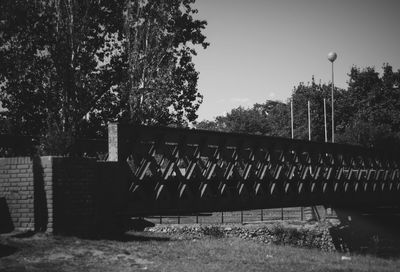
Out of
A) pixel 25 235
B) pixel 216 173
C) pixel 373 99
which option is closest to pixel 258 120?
pixel 373 99

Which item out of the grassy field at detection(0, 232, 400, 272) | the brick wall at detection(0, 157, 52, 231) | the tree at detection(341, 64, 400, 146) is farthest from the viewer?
the tree at detection(341, 64, 400, 146)

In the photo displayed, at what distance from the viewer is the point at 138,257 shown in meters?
7.68

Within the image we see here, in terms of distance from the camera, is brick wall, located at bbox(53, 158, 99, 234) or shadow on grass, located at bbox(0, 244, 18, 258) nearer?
shadow on grass, located at bbox(0, 244, 18, 258)

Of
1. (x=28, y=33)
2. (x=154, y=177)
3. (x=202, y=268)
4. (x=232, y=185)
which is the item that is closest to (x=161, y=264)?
(x=202, y=268)

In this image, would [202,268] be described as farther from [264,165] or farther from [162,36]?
[162,36]

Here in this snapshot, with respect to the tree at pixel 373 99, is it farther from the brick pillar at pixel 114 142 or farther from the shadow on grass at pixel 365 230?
the brick pillar at pixel 114 142

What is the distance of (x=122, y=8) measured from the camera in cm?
2928

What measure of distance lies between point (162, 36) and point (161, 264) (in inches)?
865

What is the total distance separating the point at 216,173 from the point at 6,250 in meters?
7.19

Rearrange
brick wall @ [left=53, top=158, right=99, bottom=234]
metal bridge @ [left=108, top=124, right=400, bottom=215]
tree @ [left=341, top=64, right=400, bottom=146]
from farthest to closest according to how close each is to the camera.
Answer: tree @ [left=341, top=64, right=400, bottom=146] → metal bridge @ [left=108, top=124, right=400, bottom=215] → brick wall @ [left=53, top=158, right=99, bottom=234]

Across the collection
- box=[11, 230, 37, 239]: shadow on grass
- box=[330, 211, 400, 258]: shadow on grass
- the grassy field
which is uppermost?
box=[11, 230, 37, 239]: shadow on grass

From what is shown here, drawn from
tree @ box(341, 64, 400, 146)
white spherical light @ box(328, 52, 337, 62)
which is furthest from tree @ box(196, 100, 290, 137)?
white spherical light @ box(328, 52, 337, 62)

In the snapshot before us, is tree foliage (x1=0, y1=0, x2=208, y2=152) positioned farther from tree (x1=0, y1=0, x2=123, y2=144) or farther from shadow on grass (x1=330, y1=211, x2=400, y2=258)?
shadow on grass (x1=330, y1=211, x2=400, y2=258)

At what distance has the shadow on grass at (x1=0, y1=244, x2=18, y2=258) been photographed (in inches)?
274
